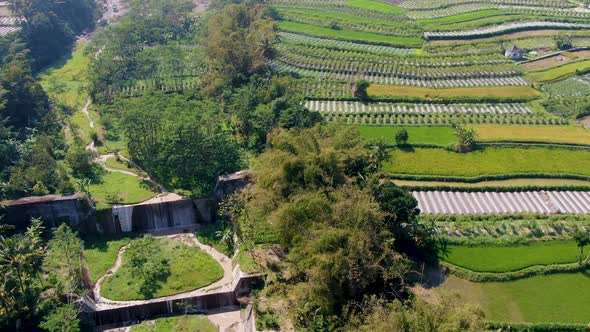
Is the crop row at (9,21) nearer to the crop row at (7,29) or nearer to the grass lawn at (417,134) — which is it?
the crop row at (7,29)

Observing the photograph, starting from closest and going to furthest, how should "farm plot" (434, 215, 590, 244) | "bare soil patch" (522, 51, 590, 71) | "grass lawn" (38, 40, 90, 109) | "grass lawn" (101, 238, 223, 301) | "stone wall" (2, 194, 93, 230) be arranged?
"grass lawn" (101, 238, 223, 301), "farm plot" (434, 215, 590, 244), "stone wall" (2, 194, 93, 230), "grass lawn" (38, 40, 90, 109), "bare soil patch" (522, 51, 590, 71)

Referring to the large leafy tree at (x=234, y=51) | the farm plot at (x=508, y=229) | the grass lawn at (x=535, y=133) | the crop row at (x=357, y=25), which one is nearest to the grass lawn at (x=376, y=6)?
the crop row at (x=357, y=25)

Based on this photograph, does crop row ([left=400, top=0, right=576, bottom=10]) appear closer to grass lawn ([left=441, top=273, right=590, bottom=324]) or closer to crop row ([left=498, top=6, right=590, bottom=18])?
crop row ([left=498, top=6, right=590, bottom=18])

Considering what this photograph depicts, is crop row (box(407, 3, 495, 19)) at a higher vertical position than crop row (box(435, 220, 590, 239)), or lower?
higher

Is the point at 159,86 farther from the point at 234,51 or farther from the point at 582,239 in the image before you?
the point at 582,239

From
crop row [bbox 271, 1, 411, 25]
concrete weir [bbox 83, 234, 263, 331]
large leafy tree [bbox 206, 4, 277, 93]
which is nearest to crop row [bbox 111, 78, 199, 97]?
large leafy tree [bbox 206, 4, 277, 93]

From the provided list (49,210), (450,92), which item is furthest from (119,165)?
(450,92)

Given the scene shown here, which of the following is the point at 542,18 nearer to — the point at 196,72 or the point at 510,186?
the point at 510,186
